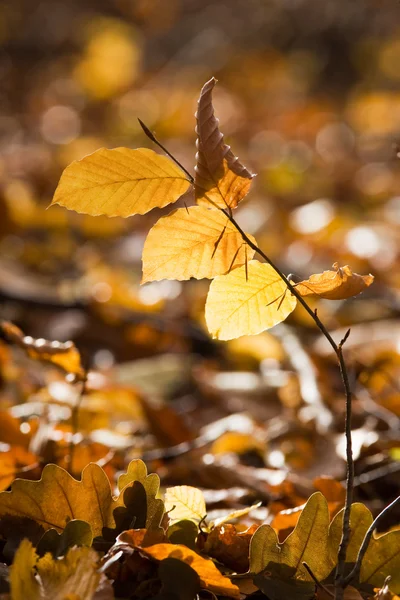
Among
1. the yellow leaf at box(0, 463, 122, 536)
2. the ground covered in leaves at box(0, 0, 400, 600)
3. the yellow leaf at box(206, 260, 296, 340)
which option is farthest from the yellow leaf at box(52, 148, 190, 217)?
the yellow leaf at box(0, 463, 122, 536)

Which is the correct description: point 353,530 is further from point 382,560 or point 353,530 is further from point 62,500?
point 62,500

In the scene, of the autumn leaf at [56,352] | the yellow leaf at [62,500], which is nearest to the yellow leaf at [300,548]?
the yellow leaf at [62,500]

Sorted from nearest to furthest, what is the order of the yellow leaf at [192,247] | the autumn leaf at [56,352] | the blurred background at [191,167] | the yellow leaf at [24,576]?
the yellow leaf at [24,576]
the yellow leaf at [192,247]
the autumn leaf at [56,352]
the blurred background at [191,167]

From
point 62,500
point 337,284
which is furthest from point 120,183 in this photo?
point 62,500

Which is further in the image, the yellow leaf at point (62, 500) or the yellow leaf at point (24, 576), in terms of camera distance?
the yellow leaf at point (62, 500)

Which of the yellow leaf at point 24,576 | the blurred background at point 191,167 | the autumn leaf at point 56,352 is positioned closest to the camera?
the yellow leaf at point 24,576

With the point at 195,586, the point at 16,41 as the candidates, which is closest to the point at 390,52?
the point at 16,41

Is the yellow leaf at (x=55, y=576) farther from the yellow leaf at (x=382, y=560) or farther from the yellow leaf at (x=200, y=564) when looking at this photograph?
the yellow leaf at (x=382, y=560)

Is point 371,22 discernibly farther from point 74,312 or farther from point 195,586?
point 195,586
